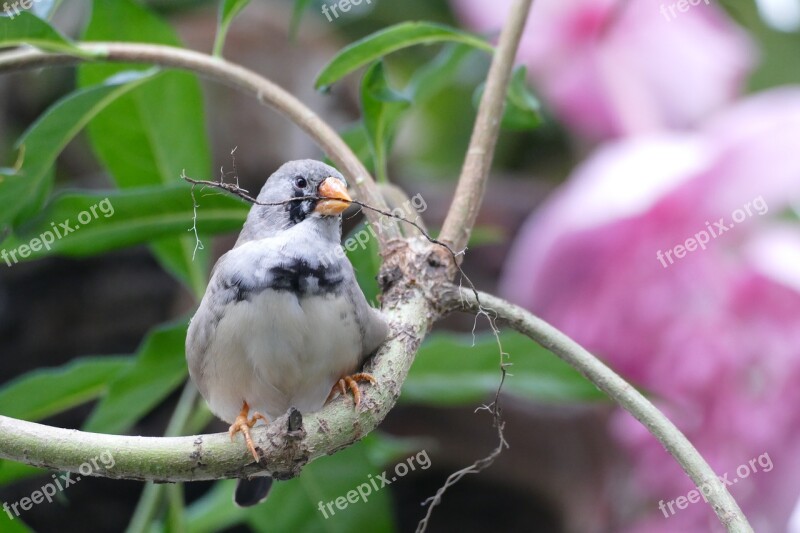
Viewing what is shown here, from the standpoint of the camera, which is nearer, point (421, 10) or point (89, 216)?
point (89, 216)

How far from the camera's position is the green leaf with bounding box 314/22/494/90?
834 mm

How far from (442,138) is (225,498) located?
1.30m

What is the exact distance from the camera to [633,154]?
1079 mm

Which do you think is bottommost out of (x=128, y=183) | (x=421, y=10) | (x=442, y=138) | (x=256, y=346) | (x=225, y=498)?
(x=256, y=346)

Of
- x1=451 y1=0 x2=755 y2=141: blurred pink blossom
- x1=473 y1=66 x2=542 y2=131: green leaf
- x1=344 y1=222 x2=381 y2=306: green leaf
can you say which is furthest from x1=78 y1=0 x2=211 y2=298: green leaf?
x1=451 y1=0 x2=755 y2=141: blurred pink blossom

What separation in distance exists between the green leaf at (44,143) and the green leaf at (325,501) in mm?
437

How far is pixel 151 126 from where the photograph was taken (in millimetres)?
1066

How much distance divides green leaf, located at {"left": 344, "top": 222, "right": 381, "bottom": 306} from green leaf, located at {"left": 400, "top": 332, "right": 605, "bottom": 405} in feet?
0.63

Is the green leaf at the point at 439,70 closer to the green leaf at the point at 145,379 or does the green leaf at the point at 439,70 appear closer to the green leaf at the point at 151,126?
the green leaf at the point at 151,126

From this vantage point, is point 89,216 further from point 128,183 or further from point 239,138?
point 239,138

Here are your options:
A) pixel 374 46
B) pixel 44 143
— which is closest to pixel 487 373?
pixel 374 46

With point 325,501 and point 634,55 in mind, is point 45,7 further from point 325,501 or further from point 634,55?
point 634,55

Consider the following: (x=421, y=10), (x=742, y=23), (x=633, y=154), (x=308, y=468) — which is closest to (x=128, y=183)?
(x=308, y=468)

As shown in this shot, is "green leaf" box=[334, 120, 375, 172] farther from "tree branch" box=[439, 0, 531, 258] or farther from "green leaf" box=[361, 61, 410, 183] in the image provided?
"tree branch" box=[439, 0, 531, 258]
